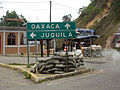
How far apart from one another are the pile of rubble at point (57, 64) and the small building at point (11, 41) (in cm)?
1772

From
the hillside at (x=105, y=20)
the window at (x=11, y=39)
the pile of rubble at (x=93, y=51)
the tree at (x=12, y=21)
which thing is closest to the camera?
the hillside at (x=105, y=20)

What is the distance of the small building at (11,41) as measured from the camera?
27.0 m

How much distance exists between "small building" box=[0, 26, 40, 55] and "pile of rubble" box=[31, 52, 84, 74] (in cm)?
1772

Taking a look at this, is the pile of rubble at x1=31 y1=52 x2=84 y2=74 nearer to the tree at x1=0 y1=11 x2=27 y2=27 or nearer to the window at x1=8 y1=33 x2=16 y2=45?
the window at x1=8 y1=33 x2=16 y2=45

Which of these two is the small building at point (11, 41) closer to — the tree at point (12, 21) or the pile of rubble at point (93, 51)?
the pile of rubble at point (93, 51)

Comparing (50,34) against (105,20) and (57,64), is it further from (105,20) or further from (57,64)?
(105,20)

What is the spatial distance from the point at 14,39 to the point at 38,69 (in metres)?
18.8

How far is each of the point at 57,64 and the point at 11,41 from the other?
19.3 meters

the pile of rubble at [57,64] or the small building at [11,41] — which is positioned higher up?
the small building at [11,41]

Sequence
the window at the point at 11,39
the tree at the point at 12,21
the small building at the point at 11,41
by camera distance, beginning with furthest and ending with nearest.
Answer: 1. the tree at the point at 12,21
2. the window at the point at 11,39
3. the small building at the point at 11,41

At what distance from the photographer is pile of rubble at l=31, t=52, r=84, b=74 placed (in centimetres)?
975

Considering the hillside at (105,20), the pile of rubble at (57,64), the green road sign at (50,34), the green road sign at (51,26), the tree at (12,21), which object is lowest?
the pile of rubble at (57,64)

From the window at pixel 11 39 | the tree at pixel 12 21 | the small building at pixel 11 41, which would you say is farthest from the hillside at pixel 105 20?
the tree at pixel 12 21

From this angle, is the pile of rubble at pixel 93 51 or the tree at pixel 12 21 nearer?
the pile of rubble at pixel 93 51
